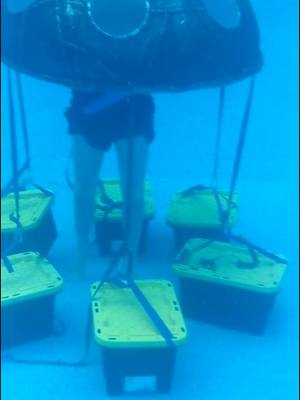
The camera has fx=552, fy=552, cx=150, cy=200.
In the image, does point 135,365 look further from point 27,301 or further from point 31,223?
point 31,223

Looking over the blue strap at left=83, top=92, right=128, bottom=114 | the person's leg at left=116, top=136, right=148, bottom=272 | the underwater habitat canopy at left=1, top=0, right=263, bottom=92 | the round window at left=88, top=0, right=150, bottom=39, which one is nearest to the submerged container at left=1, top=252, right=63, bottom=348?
the person's leg at left=116, top=136, right=148, bottom=272

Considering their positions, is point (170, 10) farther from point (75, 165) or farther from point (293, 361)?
point (293, 361)

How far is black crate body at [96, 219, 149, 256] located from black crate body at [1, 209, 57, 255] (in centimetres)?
18

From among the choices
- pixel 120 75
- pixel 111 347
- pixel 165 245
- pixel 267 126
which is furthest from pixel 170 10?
pixel 267 126

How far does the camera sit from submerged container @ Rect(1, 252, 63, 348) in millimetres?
1585

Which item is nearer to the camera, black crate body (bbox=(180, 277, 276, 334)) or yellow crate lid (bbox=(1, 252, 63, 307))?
yellow crate lid (bbox=(1, 252, 63, 307))

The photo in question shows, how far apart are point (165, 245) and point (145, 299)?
764mm

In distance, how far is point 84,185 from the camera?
1773mm

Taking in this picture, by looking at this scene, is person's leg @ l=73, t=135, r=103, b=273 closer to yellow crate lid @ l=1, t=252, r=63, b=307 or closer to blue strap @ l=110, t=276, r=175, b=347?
yellow crate lid @ l=1, t=252, r=63, b=307

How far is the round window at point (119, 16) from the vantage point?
119cm

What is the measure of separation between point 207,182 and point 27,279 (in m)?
1.60

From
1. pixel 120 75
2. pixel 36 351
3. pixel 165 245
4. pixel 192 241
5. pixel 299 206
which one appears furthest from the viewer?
pixel 299 206

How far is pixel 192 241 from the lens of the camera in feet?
6.23

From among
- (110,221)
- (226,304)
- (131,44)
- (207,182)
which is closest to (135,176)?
(110,221)
